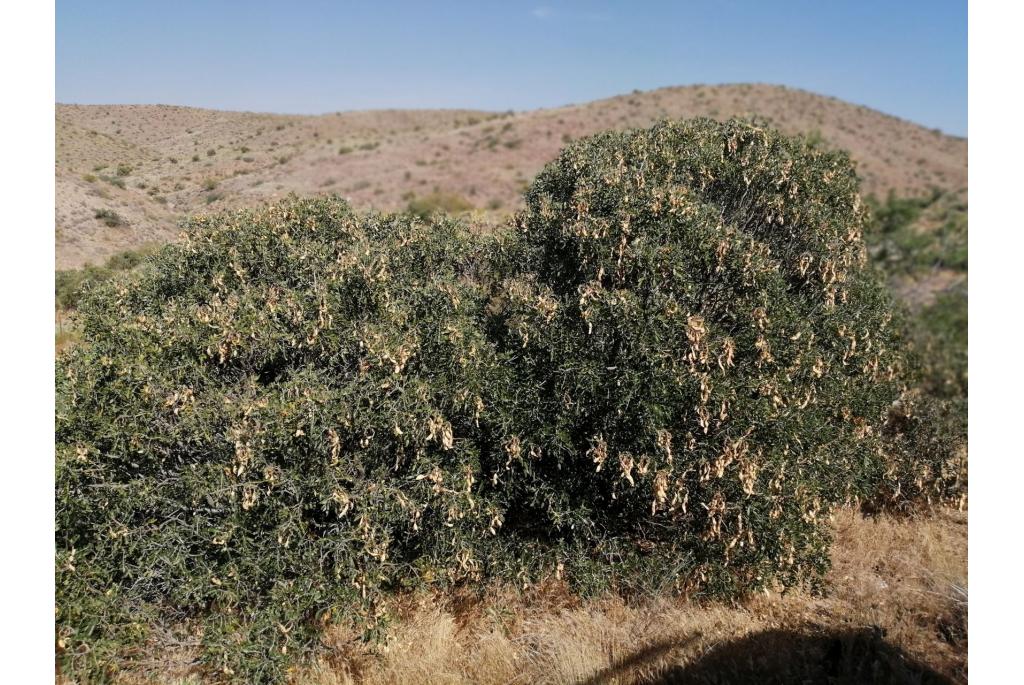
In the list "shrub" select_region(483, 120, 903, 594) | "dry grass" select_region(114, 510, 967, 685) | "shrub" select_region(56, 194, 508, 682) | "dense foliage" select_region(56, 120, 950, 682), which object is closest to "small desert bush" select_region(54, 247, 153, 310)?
"dense foliage" select_region(56, 120, 950, 682)

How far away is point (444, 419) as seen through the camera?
6.03 meters

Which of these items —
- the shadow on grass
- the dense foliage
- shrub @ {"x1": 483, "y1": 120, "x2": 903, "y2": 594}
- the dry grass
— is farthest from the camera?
shrub @ {"x1": 483, "y1": 120, "x2": 903, "y2": 594}

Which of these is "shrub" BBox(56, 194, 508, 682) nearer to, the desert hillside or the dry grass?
the dry grass

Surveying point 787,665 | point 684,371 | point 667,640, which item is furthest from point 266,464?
point 787,665

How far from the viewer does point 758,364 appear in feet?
21.0

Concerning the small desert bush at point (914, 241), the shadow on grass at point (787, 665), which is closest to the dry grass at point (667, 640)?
the shadow on grass at point (787, 665)

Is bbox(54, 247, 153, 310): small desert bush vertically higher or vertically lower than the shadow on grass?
higher

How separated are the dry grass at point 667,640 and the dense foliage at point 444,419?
37cm

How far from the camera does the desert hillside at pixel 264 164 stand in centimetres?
857

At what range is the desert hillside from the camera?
8.57 m

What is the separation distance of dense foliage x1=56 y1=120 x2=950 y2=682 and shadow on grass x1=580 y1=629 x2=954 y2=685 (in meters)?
0.76

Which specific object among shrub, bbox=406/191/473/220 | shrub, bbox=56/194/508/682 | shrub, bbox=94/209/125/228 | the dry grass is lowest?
the dry grass

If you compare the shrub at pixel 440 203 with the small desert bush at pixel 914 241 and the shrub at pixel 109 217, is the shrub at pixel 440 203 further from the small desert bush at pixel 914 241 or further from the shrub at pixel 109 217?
the small desert bush at pixel 914 241
